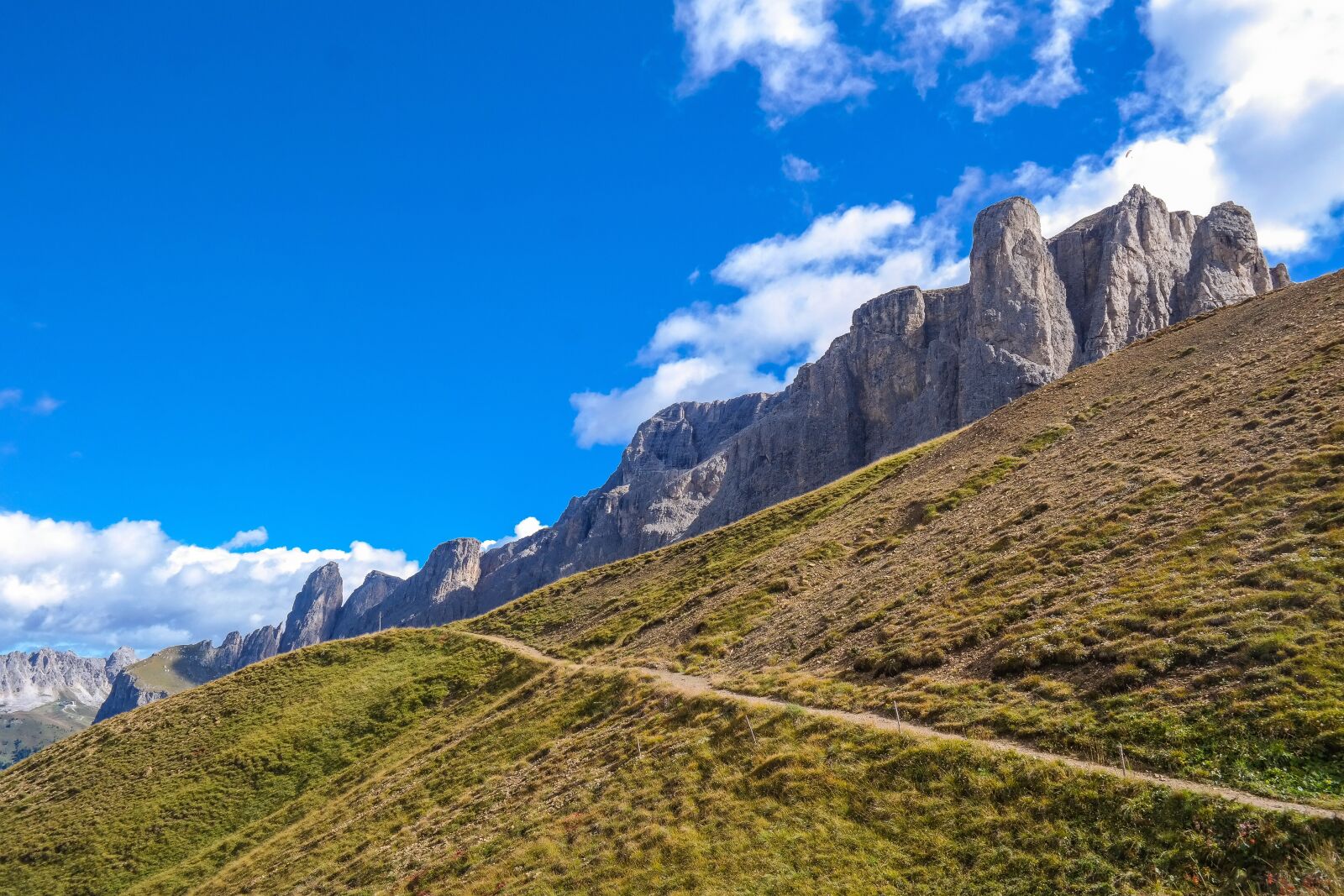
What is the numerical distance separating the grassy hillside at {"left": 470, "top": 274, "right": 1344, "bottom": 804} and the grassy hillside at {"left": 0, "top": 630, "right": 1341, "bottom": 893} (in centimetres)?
209

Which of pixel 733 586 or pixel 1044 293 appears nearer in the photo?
pixel 733 586

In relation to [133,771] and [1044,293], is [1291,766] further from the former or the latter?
[1044,293]

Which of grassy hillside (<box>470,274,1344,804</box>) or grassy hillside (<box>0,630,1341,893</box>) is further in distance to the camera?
grassy hillside (<box>470,274,1344,804</box>)

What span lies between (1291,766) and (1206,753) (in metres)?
1.43

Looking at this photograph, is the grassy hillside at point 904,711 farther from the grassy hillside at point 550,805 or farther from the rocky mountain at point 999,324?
the rocky mountain at point 999,324

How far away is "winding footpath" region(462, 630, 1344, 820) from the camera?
42.7 feet

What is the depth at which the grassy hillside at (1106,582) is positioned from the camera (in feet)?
53.5

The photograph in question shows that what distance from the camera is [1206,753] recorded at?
14.9m

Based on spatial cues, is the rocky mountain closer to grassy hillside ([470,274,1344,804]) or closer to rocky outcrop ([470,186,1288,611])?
rocky outcrop ([470,186,1288,611])

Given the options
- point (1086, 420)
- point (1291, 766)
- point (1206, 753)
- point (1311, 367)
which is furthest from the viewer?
point (1086, 420)

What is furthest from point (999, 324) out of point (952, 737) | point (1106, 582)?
point (952, 737)

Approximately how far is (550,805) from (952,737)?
15.4m

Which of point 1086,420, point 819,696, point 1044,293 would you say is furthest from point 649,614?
point 1044,293

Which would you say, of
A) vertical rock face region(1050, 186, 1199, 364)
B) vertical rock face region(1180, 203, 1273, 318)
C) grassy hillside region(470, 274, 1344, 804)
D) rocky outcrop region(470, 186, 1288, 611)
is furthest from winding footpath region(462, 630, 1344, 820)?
vertical rock face region(1180, 203, 1273, 318)
